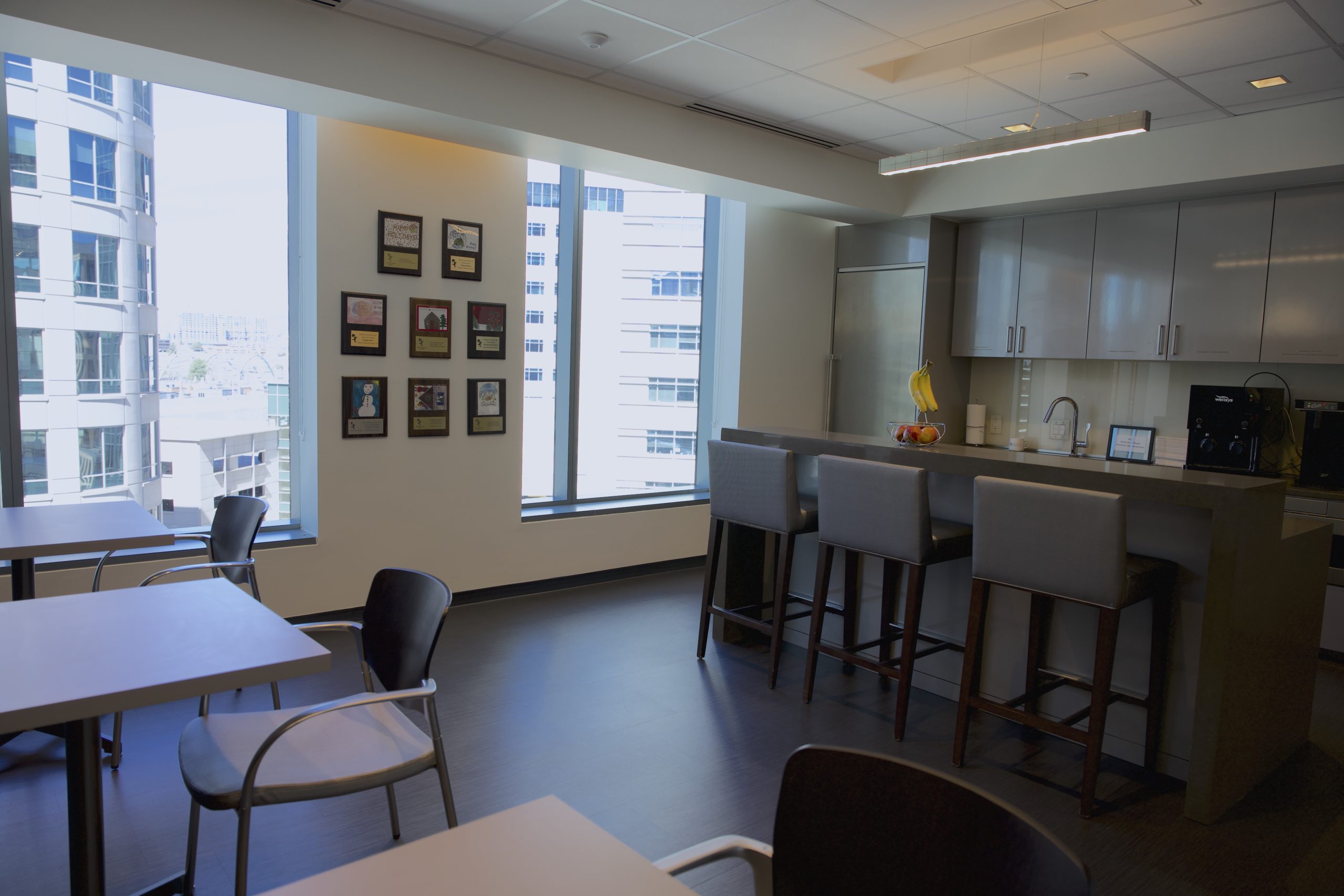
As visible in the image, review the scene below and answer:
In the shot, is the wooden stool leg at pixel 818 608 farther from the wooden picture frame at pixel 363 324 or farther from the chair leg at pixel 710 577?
the wooden picture frame at pixel 363 324

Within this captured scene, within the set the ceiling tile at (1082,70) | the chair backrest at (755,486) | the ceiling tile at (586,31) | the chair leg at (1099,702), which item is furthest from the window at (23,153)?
the chair leg at (1099,702)

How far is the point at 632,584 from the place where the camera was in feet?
17.4

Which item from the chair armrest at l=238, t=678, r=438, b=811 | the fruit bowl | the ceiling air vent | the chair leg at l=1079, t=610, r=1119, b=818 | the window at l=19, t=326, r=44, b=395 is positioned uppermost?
the ceiling air vent

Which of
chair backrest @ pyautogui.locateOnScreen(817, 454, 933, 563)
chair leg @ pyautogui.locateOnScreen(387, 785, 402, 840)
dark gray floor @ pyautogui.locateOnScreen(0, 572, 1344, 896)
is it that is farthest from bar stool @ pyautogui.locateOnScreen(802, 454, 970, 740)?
chair leg @ pyautogui.locateOnScreen(387, 785, 402, 840)

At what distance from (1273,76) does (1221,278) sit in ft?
3.91

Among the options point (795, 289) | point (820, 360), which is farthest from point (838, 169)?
point (820, 360)

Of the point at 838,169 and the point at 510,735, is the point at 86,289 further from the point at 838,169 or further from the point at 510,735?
A: the point at 838,169

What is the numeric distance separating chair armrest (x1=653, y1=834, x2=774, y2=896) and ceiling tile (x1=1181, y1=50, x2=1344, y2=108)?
4151 millimetres

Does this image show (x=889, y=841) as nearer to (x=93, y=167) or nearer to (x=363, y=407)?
(x=363, y=407)

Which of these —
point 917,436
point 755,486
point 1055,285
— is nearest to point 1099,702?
point 917,436

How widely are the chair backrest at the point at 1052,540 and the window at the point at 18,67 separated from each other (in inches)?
161

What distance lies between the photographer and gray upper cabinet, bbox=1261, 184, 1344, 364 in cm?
431

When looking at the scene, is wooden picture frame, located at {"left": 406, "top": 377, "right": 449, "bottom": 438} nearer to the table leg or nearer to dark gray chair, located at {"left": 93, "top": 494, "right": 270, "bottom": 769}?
dark gray chair, located at {"left": 93, "top": 494, "right": 270, "bottom": 769}

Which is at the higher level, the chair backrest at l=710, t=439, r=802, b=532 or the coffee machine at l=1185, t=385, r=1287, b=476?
the coffee machine at l=1185, t=385, r=1287, b=476
